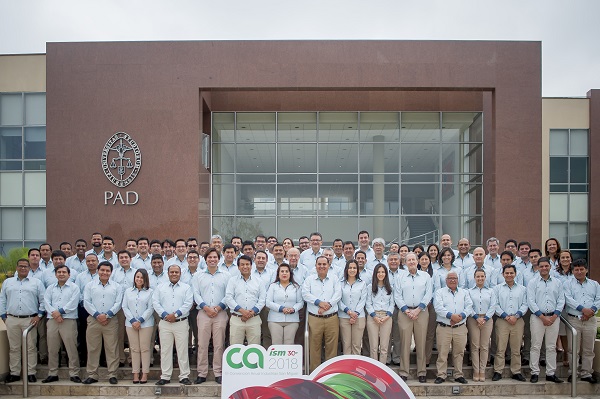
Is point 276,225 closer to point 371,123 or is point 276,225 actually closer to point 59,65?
point 371,123

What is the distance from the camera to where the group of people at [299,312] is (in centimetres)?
847

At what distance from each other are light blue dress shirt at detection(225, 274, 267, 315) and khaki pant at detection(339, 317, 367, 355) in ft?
4.10

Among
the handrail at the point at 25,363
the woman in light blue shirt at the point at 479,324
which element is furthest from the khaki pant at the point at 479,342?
the handrail at the point at 25,363

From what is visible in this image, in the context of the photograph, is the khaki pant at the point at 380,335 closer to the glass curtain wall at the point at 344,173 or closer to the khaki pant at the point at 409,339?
the khaki pant at the point at 409,339

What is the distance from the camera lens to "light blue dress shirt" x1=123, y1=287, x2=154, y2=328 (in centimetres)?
847

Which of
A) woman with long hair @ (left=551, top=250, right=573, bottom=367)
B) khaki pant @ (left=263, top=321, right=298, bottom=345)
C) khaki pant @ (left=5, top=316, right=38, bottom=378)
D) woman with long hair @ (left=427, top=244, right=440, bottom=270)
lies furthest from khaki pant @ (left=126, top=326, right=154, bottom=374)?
woman with long hair @ (left=551, top=250, right=573, bottom=367)

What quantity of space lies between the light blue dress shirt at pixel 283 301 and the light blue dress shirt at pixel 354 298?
24.7 inches

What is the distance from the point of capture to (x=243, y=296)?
333 inches

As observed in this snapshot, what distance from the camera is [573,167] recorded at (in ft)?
70.8

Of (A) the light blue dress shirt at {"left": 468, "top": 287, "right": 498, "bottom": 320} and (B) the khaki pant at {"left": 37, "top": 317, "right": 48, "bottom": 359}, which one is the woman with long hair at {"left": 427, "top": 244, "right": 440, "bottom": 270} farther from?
(B) the khaki pant at {"left": 37, "top": 317, "right": 48, "bottom": 359}

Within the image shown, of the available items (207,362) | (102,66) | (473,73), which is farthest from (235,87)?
(207,362)

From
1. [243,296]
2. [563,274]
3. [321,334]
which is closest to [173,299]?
[243,296]

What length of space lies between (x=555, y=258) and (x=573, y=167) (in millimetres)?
13438

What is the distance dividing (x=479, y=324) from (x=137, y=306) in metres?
4.99
